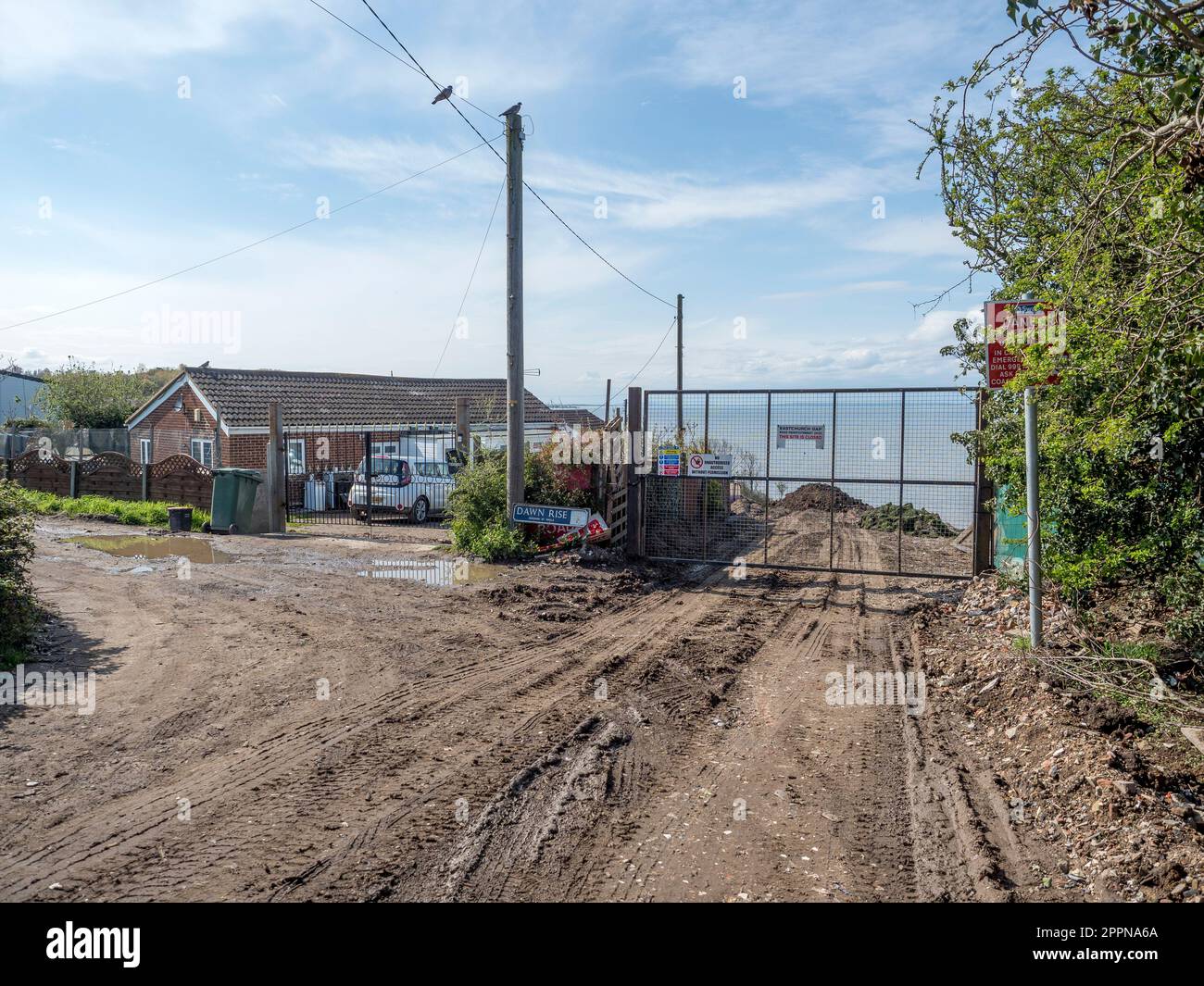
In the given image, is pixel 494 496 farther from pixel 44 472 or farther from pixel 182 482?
pixel 44 472

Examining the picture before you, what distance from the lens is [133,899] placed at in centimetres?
411

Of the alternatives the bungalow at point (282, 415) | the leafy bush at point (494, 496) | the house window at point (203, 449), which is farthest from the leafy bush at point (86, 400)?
the leafy bush at point (494, 496)

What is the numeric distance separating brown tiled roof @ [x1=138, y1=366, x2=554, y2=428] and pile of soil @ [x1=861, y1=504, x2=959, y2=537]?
41.8 feet

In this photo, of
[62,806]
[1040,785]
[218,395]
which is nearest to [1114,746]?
[1040,785]

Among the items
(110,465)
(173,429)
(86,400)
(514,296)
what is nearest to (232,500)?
(110,465)

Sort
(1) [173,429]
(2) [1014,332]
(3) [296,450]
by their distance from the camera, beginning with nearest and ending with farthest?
(2) [1014,332] → (3) [296,450] → (1) [173,429]

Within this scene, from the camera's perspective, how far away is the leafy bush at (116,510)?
21469mm

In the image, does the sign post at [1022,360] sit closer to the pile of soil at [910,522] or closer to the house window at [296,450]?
the pile of soil at [910,522]

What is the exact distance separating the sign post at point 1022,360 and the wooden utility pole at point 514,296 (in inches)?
321

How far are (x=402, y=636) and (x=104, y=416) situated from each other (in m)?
36.4

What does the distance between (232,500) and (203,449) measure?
41.6ft

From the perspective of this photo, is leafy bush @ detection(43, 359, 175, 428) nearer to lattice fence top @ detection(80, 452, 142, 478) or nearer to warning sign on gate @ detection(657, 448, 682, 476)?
lattice fence top @ detection(80, 452, 142, 478)

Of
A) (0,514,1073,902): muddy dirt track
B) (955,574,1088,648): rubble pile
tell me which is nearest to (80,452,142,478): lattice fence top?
(0,514,1073,902): muddy dirt track

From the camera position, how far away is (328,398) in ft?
109
